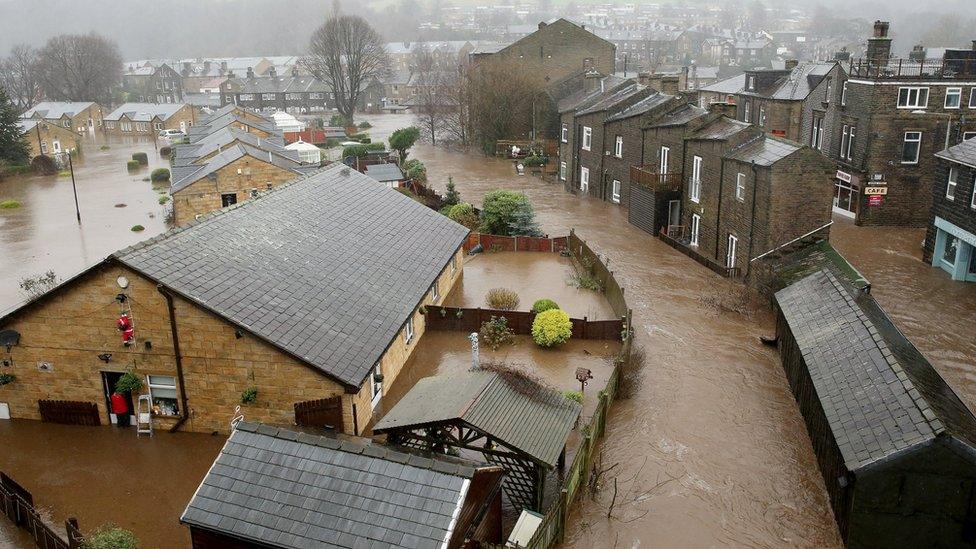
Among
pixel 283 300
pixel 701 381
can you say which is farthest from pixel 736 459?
pixel 283 300

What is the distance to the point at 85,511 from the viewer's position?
13.7 meters

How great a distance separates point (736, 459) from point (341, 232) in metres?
12.8

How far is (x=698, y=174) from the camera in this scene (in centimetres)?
3247

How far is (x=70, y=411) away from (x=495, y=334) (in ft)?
37.4

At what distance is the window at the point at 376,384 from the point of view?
56.7 feet

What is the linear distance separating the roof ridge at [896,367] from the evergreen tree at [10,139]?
66553 millimetres

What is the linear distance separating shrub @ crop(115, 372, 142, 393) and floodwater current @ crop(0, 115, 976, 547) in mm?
2515

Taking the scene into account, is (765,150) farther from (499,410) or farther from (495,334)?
(499,410)

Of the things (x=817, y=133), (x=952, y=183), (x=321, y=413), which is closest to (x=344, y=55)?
(x=817, y=133)

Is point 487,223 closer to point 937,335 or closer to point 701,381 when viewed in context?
point 701,381

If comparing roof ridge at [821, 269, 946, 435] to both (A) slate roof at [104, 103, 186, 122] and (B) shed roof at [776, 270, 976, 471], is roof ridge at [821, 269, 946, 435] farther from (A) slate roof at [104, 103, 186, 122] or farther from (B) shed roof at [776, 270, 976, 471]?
(A) slate roof at [104, 103, 186, 122]

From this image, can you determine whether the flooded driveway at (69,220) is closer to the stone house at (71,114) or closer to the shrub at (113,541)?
the stone house at (71,114)

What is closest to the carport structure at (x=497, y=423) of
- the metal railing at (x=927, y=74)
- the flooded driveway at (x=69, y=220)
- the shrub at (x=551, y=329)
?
the shrub at (x=551, y=329)

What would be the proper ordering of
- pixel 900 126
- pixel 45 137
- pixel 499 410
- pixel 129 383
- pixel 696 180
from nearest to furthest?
pixel 499 410
pixel 129 383
pixel 696 180
pixel 900 126
pixel 45 137
